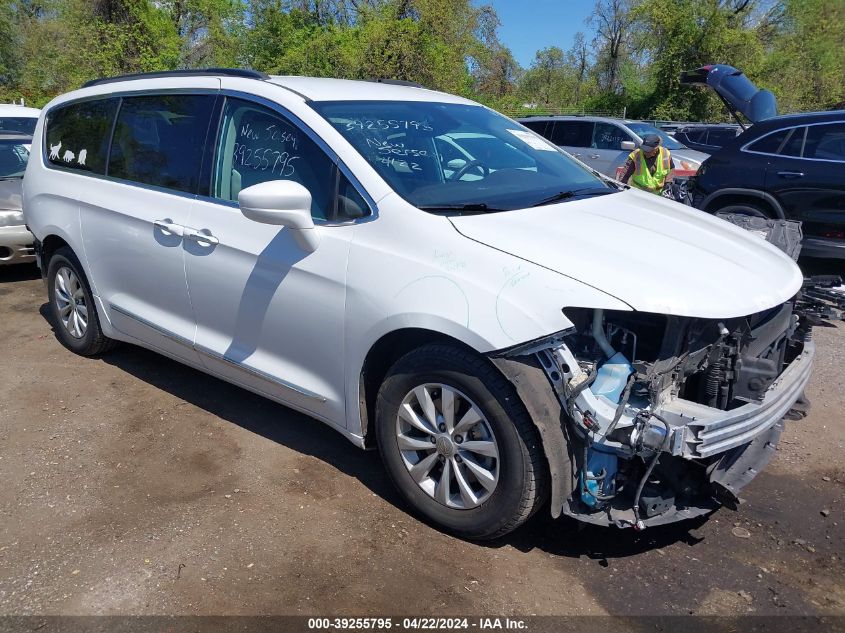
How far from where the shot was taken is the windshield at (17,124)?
30.1 feet

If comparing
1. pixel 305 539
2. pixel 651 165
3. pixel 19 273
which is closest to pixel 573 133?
pixel 651 165

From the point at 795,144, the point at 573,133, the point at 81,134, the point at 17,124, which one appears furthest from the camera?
the point at 573,133

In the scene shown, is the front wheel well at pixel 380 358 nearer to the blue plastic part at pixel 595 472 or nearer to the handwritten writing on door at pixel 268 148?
the blue plastic part at pixel 595 472

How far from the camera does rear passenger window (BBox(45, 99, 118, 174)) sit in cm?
451

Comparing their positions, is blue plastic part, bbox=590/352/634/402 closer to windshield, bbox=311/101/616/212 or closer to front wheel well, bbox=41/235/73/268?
windshield, bbox=311/101/616/212

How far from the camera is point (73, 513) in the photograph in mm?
3268

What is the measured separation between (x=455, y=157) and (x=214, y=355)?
167 centimetres

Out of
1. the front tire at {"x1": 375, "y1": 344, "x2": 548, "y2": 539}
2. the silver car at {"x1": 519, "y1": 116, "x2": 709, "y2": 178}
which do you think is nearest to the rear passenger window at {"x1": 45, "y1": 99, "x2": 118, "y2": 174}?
the front tire at {"x1": 375, "y1": 344, "x2": 548, "y2": 539}

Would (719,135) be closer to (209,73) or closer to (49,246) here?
(209,73)

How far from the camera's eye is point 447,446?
9.59 feet

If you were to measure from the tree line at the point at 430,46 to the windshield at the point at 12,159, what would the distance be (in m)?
10.3

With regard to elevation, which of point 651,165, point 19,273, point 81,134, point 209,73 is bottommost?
point 19,273

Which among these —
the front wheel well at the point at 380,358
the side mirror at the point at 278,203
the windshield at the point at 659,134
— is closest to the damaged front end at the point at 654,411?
the front wheel well at the point at 380,358

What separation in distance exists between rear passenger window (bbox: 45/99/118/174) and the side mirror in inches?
79.3
